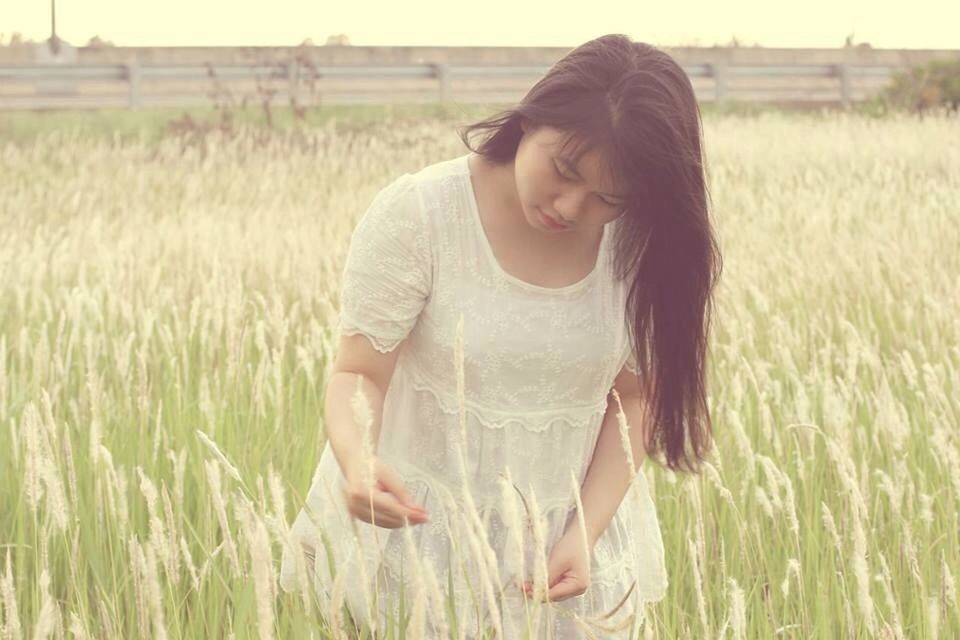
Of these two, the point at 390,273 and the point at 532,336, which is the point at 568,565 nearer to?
the point at 532,336

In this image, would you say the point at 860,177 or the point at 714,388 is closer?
the point at 714,388

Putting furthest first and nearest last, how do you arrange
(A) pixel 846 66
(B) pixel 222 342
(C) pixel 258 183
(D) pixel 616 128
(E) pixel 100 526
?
(A) pixel 846 66, (C) pixel 258 183, (B) pixel 222 342, (E) pixel 100 526, (D) pixel 616 128

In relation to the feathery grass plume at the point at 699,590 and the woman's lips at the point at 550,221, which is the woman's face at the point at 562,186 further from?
the feathery grass plume at the point at 699,590

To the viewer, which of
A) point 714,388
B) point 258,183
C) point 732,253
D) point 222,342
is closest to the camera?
point 714,388

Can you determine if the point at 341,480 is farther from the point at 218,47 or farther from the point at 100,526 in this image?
the point at 218,47

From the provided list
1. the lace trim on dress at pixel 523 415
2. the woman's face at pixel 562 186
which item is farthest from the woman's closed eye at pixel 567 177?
the lace trim on dress at pixel 523 415

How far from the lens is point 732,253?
19.4 feet

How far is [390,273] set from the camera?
2029mm

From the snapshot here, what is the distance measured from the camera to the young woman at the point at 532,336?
1.92 meters

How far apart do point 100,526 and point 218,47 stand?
78.4 ft

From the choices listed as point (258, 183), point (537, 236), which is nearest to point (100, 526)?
point (537, 236)

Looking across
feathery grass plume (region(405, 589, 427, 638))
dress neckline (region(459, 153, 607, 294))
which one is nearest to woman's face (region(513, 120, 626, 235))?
dress neckline (region(459, 153, 607, 294))

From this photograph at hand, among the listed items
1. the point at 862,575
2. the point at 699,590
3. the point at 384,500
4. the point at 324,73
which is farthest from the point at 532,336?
the point at 324,73

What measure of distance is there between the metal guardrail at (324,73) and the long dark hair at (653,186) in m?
13.0
